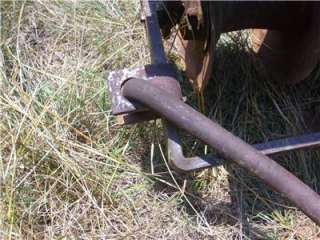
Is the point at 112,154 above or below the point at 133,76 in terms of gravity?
below

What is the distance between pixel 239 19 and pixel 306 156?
0.61m

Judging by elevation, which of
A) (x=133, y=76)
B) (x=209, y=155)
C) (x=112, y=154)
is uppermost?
(x=133, y=76)

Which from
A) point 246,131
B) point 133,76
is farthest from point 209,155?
point 246,131

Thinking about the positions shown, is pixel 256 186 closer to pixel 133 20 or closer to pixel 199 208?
pixel 199 208

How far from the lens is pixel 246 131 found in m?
2.40

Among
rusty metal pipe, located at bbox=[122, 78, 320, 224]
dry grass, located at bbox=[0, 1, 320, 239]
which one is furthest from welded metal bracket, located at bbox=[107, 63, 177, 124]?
dry grass, located at bbox=[0, 1, 320, 239]

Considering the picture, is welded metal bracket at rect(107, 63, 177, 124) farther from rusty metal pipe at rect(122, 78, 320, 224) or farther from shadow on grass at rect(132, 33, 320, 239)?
shadow on grass at rect(132, 33, 320, 239)

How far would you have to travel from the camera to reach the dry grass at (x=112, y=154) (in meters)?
2.20

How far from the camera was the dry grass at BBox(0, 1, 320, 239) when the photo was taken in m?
2.20

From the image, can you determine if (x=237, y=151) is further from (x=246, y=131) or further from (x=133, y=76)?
(x=246, y=131)

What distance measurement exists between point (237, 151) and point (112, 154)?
783 millimetres

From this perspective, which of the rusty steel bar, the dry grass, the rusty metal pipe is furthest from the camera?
the dry grass

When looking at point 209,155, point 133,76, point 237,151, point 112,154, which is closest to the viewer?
point 237,151

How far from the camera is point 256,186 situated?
7.48 feet
